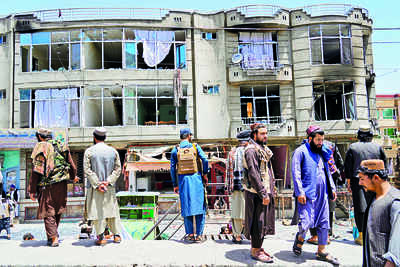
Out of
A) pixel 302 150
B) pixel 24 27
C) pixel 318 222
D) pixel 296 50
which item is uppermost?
pixel 24 27

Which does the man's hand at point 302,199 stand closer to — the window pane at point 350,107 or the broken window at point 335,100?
the broken window at point 335,100

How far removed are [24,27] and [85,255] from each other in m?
18.7

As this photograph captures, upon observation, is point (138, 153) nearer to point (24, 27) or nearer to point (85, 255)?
point (24, 27)

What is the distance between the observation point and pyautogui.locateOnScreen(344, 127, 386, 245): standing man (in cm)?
541

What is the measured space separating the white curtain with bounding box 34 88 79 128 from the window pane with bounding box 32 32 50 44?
10.2ft

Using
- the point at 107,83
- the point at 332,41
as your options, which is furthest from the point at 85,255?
the point at 332,41

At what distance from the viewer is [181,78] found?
62.0 ft

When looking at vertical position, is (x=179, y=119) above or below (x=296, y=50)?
below

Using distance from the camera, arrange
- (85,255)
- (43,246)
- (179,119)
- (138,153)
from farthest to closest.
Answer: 1. (179,119)
2. (138,153)
3. (43,246)
4. (85,255)

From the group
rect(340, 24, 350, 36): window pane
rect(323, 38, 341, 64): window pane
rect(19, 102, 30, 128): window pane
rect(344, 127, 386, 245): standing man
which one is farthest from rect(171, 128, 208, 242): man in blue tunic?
rect(340, 24, 350, 36): window pane

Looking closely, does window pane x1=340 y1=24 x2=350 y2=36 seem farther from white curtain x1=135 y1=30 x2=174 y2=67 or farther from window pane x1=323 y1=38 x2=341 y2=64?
white curtain x1=135 y1=30 x2=174 y2=67

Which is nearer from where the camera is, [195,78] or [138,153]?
[138,153]

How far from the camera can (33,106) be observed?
18.9m

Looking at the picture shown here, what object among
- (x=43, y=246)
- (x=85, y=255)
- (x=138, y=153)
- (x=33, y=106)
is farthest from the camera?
(x=33, y=106)
